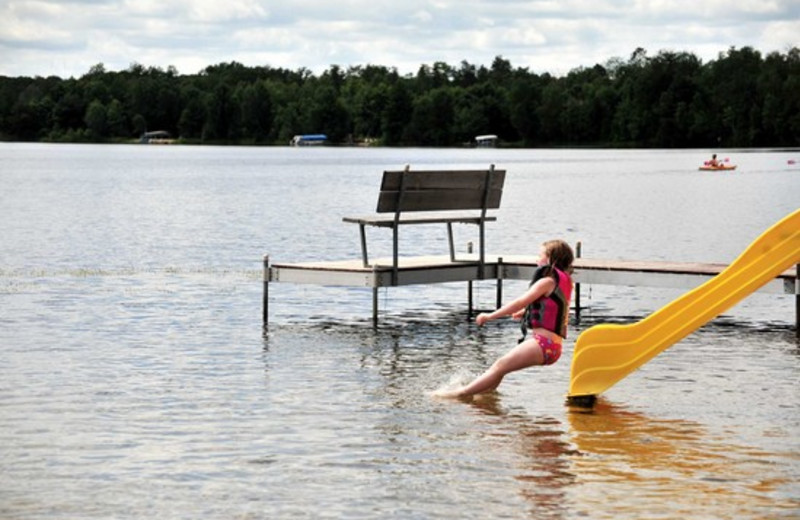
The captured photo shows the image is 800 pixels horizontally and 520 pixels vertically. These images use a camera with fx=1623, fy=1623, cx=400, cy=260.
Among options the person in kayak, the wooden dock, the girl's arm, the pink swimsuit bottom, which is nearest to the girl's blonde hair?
the person in kayak

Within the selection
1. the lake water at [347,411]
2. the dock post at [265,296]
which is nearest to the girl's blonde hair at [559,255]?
the lake water at [347,411]

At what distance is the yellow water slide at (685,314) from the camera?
565 inches

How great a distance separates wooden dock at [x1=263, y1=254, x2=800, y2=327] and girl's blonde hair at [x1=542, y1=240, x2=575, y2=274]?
5638 millimetres

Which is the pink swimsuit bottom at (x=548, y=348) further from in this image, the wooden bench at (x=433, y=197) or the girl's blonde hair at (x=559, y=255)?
the wooden bench at (x=433, y=197)

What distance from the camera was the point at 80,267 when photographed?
31.6m

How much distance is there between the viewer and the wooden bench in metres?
19.8

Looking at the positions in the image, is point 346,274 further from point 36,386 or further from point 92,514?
point 92,514

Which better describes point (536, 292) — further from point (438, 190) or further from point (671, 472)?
point (438, 190)

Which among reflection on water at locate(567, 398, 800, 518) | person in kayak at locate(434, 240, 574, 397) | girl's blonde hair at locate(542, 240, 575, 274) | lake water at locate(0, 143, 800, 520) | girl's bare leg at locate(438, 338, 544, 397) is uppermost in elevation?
girl's blonde hair at locate(542, 240, 575, 274)

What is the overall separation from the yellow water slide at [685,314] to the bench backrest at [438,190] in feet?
18.6

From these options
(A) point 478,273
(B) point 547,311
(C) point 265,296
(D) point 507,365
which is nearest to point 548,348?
(B) point 547,311

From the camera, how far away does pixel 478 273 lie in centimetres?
2056

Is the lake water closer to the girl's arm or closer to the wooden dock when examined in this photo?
the wooden dock

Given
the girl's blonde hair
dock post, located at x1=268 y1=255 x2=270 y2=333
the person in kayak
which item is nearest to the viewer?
the person in kayak
